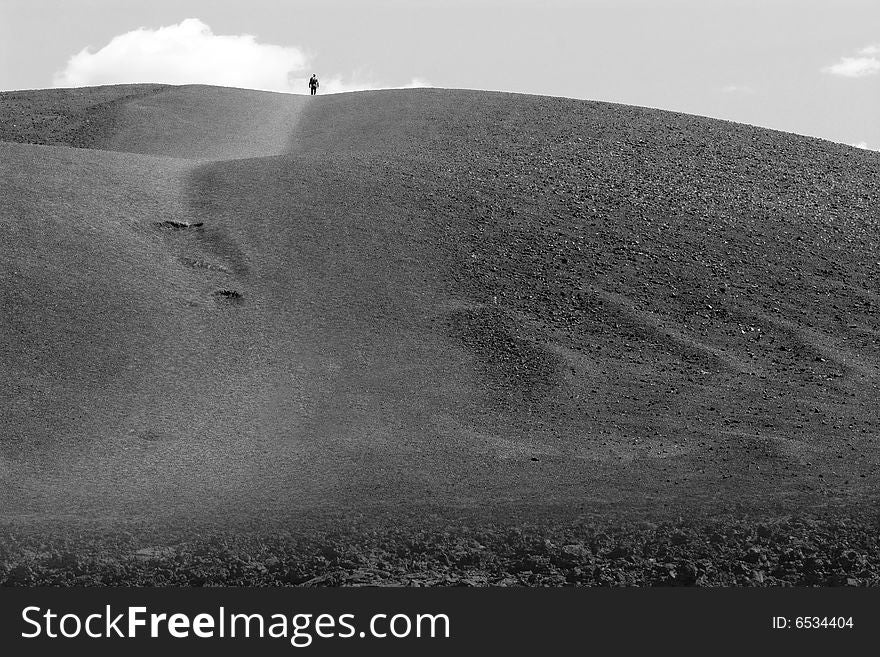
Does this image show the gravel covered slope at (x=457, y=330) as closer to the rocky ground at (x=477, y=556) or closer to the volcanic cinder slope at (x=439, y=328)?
the volcanic cinder slope at (x=439, y=328)

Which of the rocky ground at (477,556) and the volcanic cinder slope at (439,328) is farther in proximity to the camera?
the volcanic cinder slope at (439,328)

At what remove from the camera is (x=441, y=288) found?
84.3ft

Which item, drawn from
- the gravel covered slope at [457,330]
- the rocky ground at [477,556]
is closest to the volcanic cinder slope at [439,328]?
the gravel covered slope at [457,330]

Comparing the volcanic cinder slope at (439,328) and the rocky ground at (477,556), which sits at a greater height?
the volcanic cinder slope at (439,328)

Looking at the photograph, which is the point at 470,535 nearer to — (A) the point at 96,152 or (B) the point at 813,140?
(A) the point at 96,152

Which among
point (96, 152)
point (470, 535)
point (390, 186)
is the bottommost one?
point (470, 535)

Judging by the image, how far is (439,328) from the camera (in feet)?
77.7

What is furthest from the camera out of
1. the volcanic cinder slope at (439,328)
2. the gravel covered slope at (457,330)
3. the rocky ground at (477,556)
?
the volcanic cinder slope at (439,328)

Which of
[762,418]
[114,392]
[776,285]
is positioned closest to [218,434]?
[114,392]

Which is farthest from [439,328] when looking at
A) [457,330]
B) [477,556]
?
[477,556]

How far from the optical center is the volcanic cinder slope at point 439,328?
55.0 feet

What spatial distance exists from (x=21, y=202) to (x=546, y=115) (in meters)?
23.1

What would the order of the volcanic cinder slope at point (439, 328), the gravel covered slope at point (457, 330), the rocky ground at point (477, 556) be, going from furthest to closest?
the volcanic cinder slope at point (439, 328) → the gravel covered slope at point (457, 330) → the rocky ground at point (477, 556)

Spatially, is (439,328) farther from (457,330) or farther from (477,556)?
(477,556)
